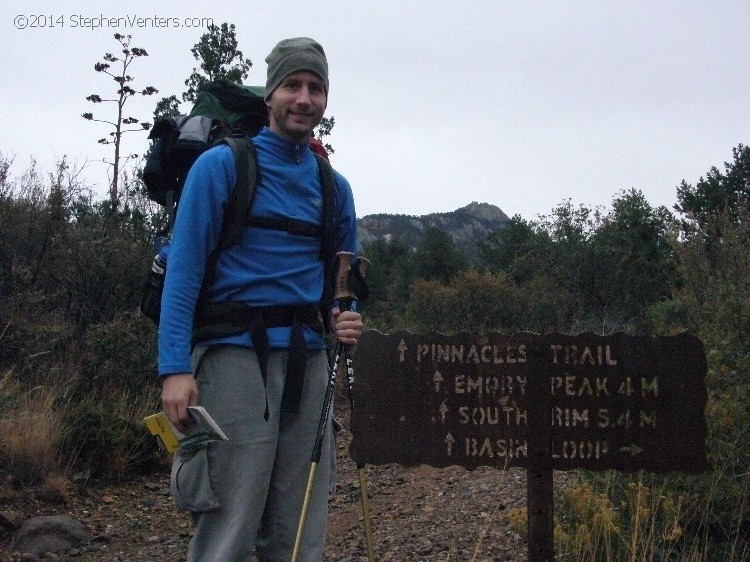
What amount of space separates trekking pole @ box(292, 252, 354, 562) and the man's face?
42cm

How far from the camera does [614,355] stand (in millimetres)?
3035

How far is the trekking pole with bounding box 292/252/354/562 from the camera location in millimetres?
2439

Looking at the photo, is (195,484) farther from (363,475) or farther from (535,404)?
(535,404)

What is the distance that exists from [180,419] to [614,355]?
1.59 metres

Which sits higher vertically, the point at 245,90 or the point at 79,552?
the point at 245,90

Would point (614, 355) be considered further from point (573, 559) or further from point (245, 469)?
point (245, 469)

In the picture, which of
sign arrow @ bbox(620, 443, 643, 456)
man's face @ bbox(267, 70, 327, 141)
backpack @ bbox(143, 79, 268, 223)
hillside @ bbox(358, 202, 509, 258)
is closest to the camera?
man's face @ bbox(267, 70, 327, 141)

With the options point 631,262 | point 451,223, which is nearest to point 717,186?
point 631,262

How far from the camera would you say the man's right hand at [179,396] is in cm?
232

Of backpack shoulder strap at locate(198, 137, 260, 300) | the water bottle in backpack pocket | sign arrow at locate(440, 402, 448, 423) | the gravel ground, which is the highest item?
backpack shoulder strap at locate(198, 137, 260, 300)

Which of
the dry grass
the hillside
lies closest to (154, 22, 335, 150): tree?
the dry grass

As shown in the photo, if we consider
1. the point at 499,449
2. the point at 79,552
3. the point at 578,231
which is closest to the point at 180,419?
the point at 499,449

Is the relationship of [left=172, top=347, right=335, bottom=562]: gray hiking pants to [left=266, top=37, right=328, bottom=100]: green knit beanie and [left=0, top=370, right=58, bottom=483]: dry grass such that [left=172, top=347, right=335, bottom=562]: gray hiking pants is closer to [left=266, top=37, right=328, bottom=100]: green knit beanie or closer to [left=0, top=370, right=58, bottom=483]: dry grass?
[left=266, top=37, right=328, bottom=100]: green knit beanie

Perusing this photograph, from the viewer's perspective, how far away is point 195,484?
2369 mm
